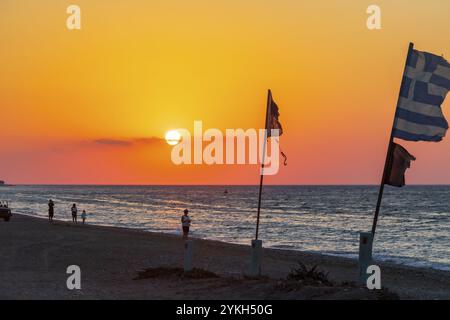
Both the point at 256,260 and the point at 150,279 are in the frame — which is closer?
the point at 256,260

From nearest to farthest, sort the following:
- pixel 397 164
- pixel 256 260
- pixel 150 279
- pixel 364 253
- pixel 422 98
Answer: pixel 422 98 → pixel 364 253 → pixel 397 164 → pixel 256 260 → pixel 150 279

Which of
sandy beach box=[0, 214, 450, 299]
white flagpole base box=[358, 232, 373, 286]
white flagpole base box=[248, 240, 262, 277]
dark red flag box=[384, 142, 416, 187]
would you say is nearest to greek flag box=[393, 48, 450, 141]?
dark red flag box=[384, 142, 416, 187]

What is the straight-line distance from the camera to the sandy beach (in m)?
12.6

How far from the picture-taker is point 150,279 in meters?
15.3

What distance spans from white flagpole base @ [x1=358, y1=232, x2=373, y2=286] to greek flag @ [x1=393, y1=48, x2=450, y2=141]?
212 centimetres

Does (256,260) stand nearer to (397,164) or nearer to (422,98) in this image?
(397,164)

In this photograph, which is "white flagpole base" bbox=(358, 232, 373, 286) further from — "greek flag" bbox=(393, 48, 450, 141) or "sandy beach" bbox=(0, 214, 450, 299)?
"greek flag" bbox=(393, 48, 450, 141)

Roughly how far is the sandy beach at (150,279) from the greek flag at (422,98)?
337 centimetres

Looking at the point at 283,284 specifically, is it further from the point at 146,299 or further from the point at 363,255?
the point at 146,299

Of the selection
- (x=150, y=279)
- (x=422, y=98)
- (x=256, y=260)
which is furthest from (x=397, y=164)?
(x=150, y=279)

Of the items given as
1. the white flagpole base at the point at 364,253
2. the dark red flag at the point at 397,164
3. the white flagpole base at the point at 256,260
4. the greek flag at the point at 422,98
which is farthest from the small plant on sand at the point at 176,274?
the greek flag at the point at 422,98

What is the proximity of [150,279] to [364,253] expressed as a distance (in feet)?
18.0
